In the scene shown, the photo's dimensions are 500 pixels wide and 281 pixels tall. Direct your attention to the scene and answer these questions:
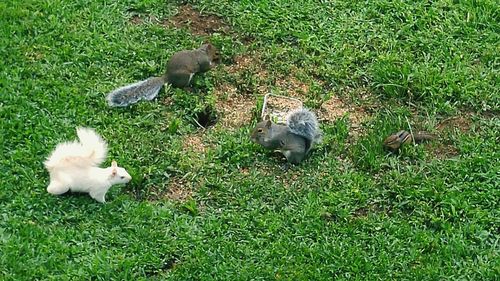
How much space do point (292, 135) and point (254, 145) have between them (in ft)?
0.95

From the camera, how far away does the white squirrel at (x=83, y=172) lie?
5.04 metres

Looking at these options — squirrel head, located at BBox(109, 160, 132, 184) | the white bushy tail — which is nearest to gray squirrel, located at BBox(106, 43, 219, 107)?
the white bushy tail

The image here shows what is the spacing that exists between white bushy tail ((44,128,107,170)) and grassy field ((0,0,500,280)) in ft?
0.63

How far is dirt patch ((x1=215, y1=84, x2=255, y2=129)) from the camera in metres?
5.80

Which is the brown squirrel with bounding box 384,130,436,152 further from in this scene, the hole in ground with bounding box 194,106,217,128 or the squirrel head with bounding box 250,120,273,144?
the hole in ground with bounding box 194,106,217,128

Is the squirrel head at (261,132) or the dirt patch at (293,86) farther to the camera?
the dirt patch at (293,86)

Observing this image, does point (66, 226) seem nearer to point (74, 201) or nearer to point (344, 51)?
point (74, 201)

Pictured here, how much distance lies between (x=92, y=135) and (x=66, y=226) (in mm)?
538

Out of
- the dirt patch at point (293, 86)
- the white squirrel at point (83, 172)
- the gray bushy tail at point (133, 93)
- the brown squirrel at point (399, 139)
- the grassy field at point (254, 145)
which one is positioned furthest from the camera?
the dirt patch at point (293, 86)

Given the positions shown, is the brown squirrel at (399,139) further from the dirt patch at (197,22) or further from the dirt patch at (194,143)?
the dirt patch at (197,22)

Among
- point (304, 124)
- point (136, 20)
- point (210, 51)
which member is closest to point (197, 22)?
point (136, 20)

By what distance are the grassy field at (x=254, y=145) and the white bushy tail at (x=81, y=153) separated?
0.19m

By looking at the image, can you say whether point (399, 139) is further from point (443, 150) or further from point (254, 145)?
point (254, 145)

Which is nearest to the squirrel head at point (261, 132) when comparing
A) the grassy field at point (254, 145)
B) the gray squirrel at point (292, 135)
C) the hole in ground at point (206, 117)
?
the gray squirrel at point (292, 135)
